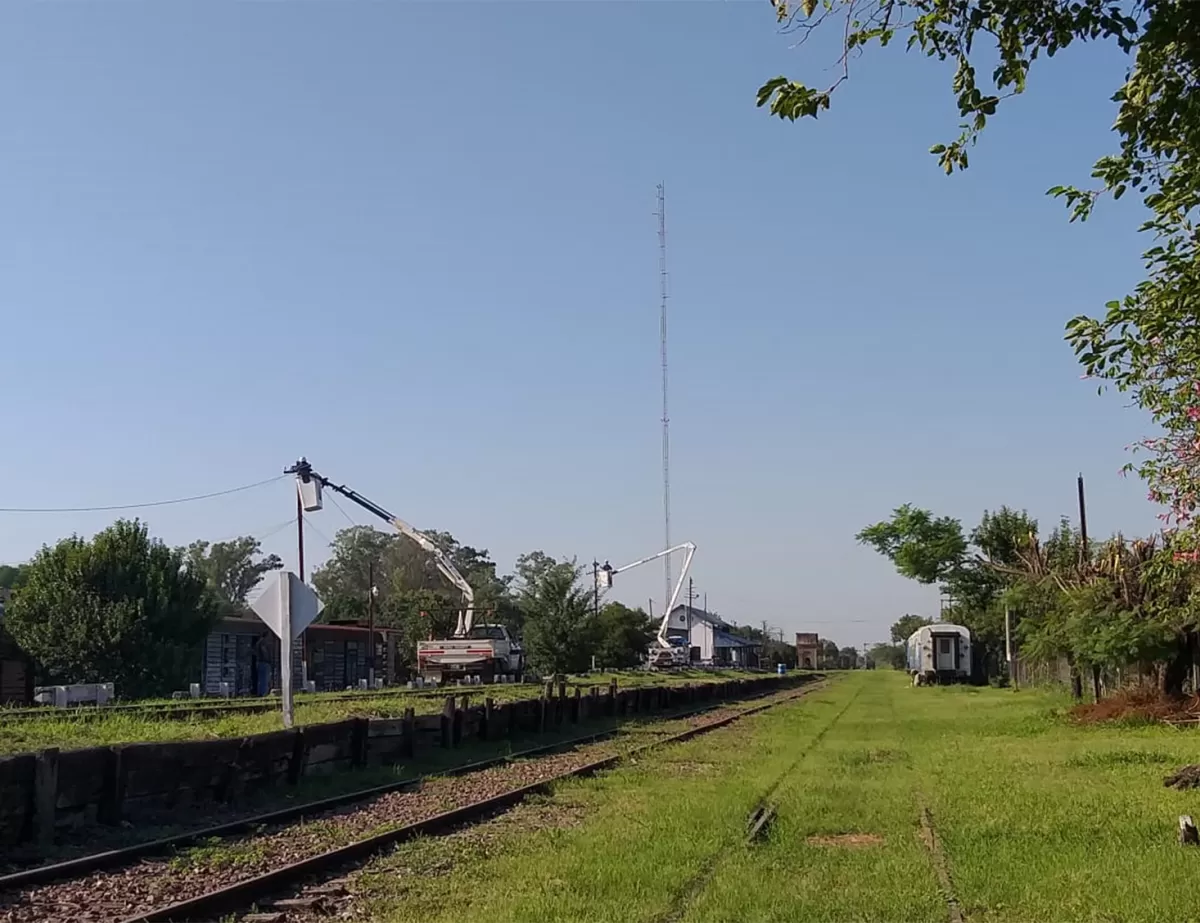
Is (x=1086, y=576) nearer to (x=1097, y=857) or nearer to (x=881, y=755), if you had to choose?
(x=881, y=755)

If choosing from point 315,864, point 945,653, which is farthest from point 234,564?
point 315,864

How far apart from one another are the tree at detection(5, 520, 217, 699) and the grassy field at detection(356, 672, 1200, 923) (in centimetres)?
3422

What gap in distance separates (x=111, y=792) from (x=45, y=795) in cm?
113

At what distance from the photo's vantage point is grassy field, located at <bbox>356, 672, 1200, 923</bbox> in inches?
329

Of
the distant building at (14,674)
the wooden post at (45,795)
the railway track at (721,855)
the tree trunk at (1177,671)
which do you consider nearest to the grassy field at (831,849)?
the railway track at (721,855)

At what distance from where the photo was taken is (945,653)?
66938mm

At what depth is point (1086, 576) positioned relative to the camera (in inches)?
1254

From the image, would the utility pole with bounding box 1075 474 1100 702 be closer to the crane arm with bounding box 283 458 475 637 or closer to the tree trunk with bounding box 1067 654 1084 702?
the tree trunk with bounding box 1067 654 1084 702

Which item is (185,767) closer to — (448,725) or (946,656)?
(448,725)

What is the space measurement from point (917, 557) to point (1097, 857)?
231 ft

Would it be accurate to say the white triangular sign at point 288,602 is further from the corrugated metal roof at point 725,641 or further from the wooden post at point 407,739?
the corrugated metal roof at point 725,641

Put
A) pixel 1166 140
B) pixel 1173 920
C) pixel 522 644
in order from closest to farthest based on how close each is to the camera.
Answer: pixel 1166 140, pixel 1173 920, pixel 522 644

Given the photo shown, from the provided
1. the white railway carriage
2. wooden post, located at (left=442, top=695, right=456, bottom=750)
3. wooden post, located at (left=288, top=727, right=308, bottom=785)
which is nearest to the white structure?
wooden post, located at (left=442, top=695, right=456, bottom=750)

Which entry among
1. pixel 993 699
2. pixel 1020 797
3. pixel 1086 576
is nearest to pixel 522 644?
pixel 993 699
